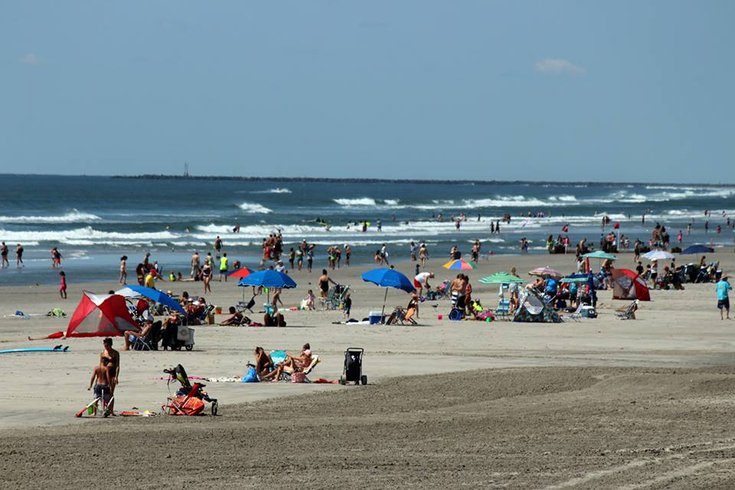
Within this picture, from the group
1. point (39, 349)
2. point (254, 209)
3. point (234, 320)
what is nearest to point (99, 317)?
point (39, 349)

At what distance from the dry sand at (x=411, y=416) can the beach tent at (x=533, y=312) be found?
173 cm

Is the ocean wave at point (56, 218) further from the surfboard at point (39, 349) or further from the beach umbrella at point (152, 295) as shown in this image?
the surfboard at point (39, 349)

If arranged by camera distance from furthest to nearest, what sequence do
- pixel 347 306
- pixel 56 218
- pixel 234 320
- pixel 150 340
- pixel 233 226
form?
pixel 56 218
pixel 233 226
pixel 347 306
pixel 234 320
pixel 150 340

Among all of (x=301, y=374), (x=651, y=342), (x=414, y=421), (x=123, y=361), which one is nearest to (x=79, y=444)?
(x=414, y=421)

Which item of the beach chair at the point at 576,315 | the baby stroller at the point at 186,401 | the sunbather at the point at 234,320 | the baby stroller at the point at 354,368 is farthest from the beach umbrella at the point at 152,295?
the beach chair at the point at 576,315

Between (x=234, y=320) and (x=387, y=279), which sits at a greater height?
(x=387, y=279)

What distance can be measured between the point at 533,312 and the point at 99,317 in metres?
10.1

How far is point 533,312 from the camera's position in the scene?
1088 inches

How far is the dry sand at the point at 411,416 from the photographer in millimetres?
12031

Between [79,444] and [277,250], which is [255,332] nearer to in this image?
[79,444]

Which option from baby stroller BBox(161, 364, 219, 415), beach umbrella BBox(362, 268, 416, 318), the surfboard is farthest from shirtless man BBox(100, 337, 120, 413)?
beach umbrella BBox(362, 268, 416, 318)

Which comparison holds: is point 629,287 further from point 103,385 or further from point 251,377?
point 103,385

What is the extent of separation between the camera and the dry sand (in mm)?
12031

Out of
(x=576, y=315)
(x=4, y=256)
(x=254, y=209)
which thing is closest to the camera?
(x=576, y=315)
